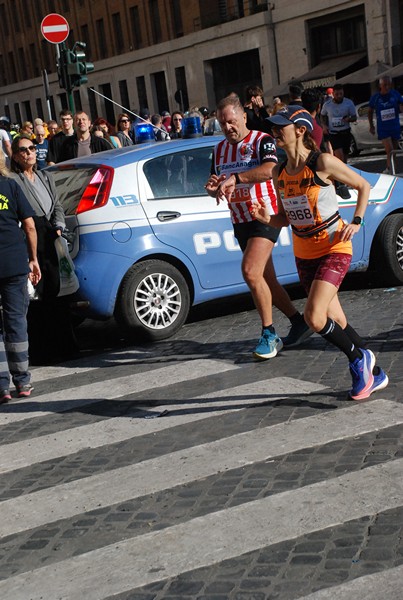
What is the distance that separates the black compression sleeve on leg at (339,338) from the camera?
20.4ft

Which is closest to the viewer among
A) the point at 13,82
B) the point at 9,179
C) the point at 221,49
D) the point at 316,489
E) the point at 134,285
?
the point at 316,489

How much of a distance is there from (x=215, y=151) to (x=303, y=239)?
1606mm

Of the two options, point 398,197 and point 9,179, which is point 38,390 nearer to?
point 9,179

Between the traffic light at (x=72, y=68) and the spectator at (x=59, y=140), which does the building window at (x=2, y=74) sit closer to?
the traffic light at (x=72, y=68)

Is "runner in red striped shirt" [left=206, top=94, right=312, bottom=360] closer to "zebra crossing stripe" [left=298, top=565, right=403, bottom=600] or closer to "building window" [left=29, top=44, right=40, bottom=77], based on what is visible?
"zebra crossing stripe" [left=298, top=565, right=403, bottom=600]

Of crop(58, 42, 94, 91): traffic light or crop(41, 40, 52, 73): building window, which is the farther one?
crop(41, 40, 52, 73): building window

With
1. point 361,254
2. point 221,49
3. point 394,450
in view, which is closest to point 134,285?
point 361,254

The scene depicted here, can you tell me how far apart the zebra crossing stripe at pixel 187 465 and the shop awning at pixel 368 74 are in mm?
36778

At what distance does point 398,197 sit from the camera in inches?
395

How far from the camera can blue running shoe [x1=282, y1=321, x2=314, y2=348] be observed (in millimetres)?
7984

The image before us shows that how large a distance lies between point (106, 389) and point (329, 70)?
39836 mm

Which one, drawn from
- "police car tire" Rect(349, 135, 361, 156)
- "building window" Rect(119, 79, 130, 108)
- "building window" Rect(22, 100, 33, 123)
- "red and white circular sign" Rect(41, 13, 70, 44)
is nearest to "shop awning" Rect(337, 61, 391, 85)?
"police car tire" Rect(349, 135, 361, 156)

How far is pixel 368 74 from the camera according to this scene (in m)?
41.9

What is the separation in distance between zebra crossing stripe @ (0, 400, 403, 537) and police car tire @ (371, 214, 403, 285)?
3.92 metres
